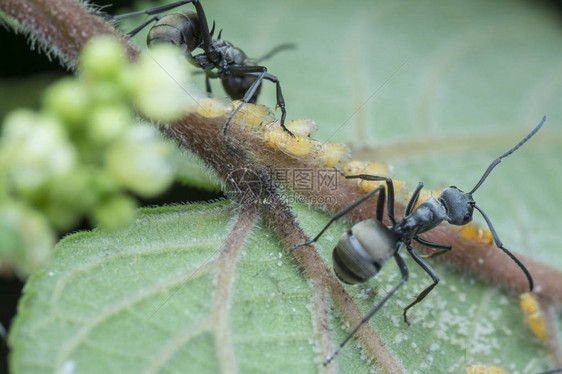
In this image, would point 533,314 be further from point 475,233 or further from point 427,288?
point 427,288

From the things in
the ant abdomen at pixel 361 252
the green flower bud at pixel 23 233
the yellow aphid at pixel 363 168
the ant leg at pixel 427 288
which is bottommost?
the ant leg at pixel 427 288

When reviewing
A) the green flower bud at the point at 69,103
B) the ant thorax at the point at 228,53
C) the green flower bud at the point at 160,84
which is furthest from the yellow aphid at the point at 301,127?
the green flower bud at the point at 69,103

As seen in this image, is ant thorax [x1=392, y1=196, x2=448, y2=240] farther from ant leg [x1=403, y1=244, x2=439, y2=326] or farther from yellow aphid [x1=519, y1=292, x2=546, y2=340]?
yellow aphid [x1=519, y1=292, x2=546, y2=340]

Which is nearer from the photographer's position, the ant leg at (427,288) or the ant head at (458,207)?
the ant leg at (427,288)

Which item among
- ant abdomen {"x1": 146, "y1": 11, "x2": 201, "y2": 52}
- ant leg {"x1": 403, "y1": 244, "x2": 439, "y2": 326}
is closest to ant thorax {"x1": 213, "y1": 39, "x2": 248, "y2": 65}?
ant abdomen {"x1": 146, "y1": 11, "x2": 201, "y2": 52}

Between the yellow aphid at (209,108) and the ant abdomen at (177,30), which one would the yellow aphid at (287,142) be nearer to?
the yellow aphid at (209,108)
